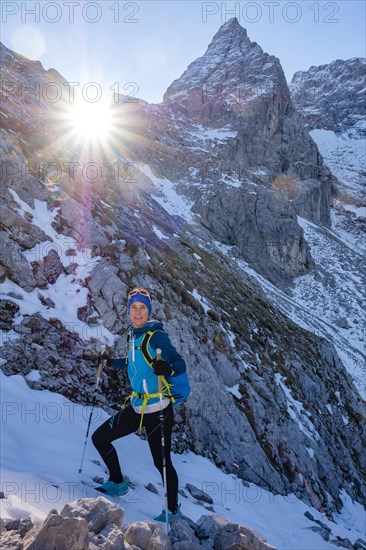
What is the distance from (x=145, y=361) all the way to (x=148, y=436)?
112 cm

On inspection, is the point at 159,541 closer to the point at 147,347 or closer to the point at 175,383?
the point at 175,383

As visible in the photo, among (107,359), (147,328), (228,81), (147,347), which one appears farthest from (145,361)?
(228,81)

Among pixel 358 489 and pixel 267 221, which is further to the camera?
pixel 267 221

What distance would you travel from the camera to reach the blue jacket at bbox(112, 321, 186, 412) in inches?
210

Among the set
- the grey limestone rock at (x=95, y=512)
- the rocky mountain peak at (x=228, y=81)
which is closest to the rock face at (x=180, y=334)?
the grey limestone rock at (x=95, y=512)

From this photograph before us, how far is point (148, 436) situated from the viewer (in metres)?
5.56

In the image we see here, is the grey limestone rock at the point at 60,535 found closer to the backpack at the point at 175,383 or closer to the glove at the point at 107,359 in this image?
the backpack at the point at 175,383

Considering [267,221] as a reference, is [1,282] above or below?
below

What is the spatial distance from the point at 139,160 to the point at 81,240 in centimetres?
5786

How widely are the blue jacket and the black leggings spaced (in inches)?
9.5

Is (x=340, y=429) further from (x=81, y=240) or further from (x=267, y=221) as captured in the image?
(x=267, y=221)

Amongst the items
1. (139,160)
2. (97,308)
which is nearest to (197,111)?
(139,160)

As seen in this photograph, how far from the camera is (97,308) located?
549 inches

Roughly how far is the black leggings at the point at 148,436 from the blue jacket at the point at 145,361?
240 millimetres
